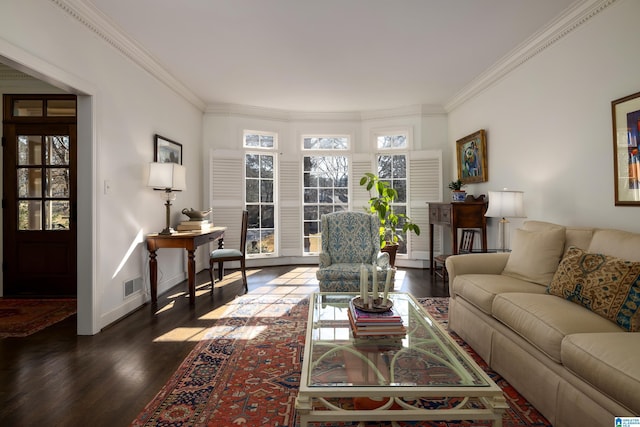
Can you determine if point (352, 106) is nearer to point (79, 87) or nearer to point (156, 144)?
point (156, 144)

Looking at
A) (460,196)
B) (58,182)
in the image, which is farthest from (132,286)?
(460,196)

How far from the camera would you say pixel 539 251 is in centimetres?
262

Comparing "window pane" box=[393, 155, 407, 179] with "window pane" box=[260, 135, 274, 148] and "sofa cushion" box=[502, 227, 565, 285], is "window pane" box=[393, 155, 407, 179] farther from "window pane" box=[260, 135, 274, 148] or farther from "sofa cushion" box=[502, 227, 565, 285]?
"sofa cushion" box=[502, 227, 565, 285]

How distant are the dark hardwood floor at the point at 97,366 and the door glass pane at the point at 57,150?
6.39ft

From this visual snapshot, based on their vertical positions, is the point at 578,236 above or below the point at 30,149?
below

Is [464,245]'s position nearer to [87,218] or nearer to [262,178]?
[262,178]

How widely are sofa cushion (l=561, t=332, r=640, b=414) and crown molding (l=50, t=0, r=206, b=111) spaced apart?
390 centimetres

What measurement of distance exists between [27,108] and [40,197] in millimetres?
1065

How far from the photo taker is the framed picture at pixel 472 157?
15.2 ft

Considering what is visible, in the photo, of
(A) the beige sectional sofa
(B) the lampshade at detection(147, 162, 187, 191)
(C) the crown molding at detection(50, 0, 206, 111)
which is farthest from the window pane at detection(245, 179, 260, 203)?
(A) the beige sectional sofa

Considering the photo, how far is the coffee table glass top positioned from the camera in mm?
1443

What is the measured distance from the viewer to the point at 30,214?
416 cm

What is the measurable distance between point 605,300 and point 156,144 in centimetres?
429

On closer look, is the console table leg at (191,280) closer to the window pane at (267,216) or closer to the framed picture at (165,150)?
the framed picture at (165,150)
